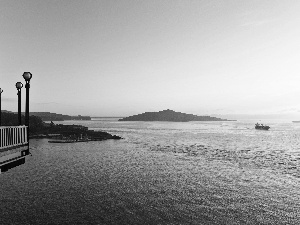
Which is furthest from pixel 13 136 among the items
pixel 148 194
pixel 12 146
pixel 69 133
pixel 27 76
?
pixel 69 133

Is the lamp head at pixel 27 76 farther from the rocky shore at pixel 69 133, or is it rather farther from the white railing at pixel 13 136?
the rocky shore at pixel 69 133

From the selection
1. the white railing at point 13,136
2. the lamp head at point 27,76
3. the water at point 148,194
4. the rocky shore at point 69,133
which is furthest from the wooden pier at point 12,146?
the rocky shore at point 69,133

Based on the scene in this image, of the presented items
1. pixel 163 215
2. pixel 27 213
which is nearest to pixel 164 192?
pixel 163 215

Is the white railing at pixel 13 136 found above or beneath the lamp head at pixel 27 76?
beneath

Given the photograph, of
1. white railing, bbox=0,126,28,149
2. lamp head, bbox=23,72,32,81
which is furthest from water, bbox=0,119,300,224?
lamp head, bbox=23,72,32,81

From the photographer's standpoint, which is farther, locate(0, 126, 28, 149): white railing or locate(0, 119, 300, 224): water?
locate(0, 119, 300, 224): water

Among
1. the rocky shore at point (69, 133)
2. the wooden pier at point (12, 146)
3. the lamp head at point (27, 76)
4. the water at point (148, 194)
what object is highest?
the lamp head at point (27, 76)

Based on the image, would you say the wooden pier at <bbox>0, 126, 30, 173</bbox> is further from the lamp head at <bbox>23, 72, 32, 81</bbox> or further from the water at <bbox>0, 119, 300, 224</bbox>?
the water at <bbox>0, 119, 300, 224</bbox>

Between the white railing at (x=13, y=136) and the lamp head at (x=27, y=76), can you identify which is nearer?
the white railing at (x=13, y=136)

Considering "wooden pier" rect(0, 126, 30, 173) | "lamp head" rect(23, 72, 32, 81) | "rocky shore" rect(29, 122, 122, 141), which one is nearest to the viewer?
"wooden pier" rect(0, 126, 30, 173)
